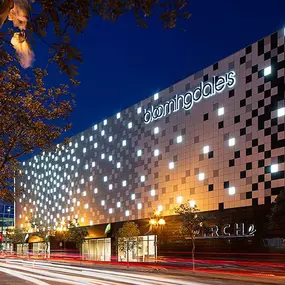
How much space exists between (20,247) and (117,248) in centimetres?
6241

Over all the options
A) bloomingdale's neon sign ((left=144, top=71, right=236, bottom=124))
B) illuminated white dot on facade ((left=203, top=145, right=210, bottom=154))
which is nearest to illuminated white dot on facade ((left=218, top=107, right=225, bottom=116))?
bloomingdale's neon sign ((left=144, top=71, right=236, bottom=124))

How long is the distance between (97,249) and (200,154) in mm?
33460

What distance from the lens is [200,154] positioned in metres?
56.0

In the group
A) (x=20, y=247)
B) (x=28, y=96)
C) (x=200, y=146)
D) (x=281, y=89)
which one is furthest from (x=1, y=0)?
(x=20, y=247)

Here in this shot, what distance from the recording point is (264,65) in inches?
1895

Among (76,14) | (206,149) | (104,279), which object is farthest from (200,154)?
(76,14)

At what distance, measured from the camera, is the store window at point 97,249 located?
76750 mm

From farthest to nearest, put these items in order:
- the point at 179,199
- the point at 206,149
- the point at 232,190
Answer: the point at 179,199, the point at 206,149, the point at 232,190

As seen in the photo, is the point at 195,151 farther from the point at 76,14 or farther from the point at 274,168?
the point at 76,14

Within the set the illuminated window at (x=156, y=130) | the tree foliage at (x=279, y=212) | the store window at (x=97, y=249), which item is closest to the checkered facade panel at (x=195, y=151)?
the illuminated window at (x=156, y=130)

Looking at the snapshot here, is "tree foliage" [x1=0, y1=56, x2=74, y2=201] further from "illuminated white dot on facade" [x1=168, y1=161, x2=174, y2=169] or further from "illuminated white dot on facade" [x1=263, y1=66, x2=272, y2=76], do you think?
"illuminated white dot on facade" [x1=168, y1=161, x2=174, y2=169]

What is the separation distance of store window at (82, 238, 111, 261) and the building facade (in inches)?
6.8

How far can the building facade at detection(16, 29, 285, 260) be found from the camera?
46656mm

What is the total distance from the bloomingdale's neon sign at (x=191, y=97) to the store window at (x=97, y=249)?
73.3 ft
